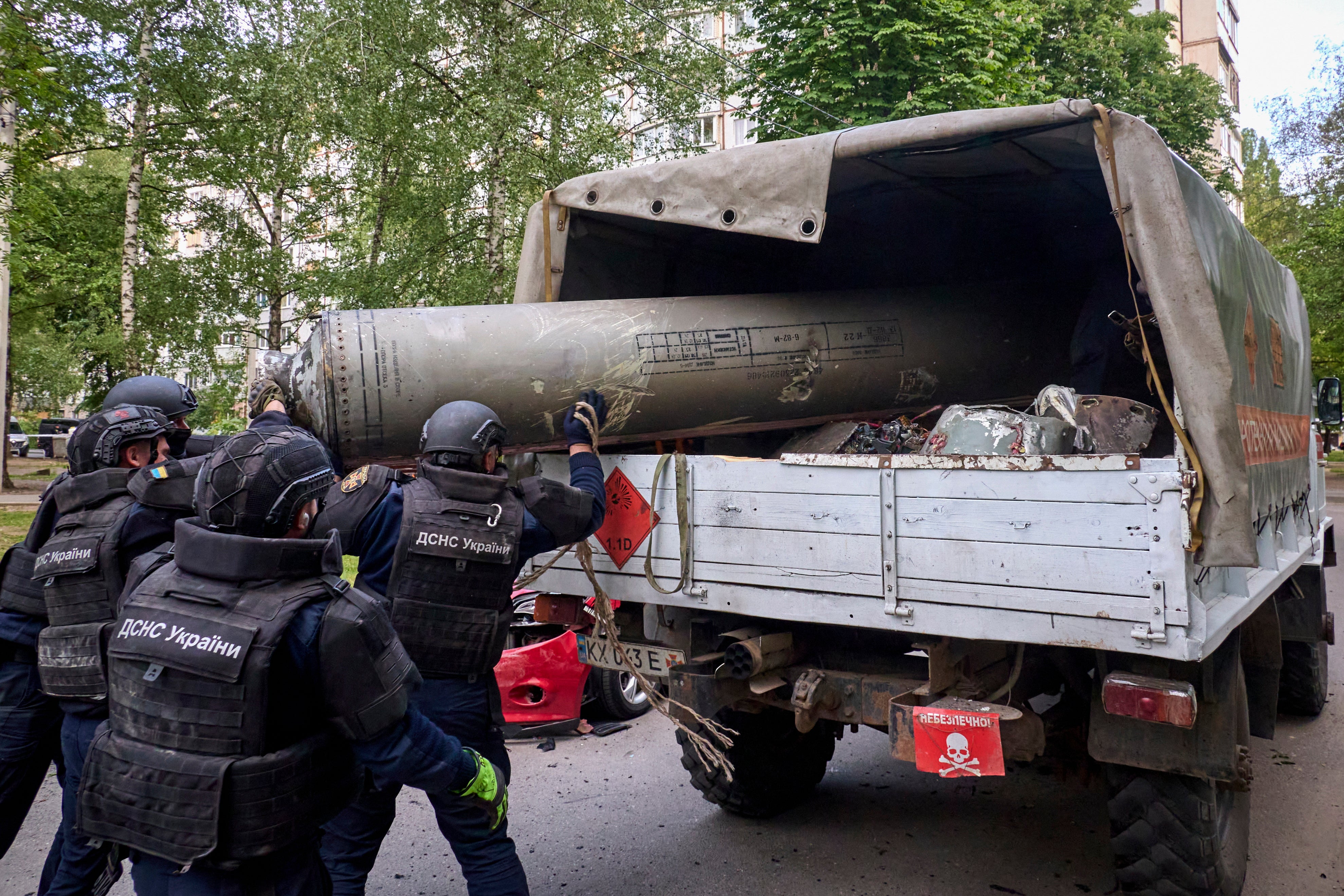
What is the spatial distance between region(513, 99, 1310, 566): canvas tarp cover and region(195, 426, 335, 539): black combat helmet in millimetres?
2139

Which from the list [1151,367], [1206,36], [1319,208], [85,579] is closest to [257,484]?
[85,579]

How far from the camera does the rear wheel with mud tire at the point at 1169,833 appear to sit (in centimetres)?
291

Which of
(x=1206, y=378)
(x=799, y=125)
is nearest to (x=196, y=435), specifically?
(x=1206, y=378)

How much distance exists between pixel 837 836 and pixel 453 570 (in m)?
2.16

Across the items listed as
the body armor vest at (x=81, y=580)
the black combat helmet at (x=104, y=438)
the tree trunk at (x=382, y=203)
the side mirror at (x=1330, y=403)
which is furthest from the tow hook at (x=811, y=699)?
the tree trunk at (x=382, y=203)

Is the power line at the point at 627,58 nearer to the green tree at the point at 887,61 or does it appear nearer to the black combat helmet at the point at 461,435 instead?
the green tree at the point at 887,61

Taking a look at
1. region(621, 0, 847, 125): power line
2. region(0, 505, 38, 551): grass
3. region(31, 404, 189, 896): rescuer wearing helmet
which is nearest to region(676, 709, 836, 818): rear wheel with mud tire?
region(31, 404, 189, 896): rescuer wearing helmet

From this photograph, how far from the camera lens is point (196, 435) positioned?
418 centimetres

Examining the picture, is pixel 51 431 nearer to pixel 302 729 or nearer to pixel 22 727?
pixel 22 727

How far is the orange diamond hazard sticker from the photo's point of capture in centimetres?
352

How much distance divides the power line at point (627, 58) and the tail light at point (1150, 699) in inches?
479

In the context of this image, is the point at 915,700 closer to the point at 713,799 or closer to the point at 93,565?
the point at 713,799

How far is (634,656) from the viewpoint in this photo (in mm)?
3553

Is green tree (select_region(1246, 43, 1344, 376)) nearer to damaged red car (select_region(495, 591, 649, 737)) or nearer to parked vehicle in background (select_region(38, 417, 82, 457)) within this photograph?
damaged red car (select_region(495, 591, 649, 737))
